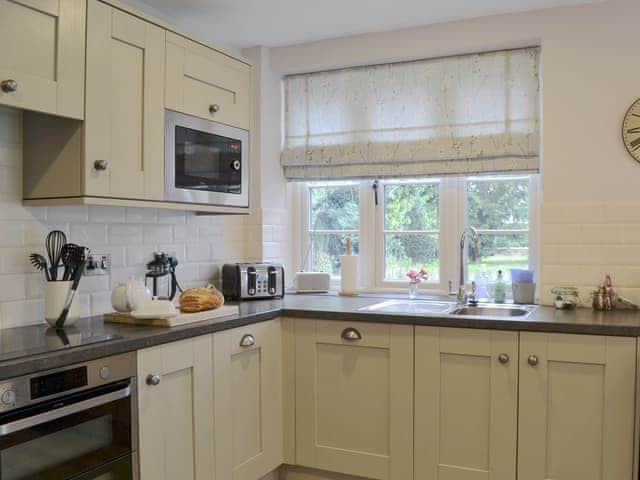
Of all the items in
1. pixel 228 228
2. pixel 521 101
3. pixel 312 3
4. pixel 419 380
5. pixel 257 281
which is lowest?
pixel 419 380

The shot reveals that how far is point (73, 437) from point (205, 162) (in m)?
1.34

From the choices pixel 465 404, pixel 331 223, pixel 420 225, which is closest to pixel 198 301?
pixel 465 404

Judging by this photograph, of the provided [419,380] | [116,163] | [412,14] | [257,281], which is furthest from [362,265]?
[116,163]

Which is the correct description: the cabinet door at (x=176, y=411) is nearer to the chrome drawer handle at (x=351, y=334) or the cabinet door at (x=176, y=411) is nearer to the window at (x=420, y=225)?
the chrome drawer handle at (x=351, y=334)

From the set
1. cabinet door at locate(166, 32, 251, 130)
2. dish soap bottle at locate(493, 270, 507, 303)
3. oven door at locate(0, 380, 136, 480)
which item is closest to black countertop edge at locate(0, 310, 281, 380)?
oven door at locate(0, 380, 136, 480)

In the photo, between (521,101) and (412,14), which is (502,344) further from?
(412,14)

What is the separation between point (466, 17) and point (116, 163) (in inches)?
77.2

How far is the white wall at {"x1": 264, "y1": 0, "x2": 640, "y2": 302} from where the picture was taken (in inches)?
111

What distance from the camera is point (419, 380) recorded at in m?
2.57

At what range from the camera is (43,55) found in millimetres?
1973

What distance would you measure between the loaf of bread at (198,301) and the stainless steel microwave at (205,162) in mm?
405

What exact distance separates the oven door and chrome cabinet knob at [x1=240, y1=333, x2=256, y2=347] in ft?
2.07

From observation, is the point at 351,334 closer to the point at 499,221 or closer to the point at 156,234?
the point at 156,234

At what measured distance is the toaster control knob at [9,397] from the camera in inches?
61.4
